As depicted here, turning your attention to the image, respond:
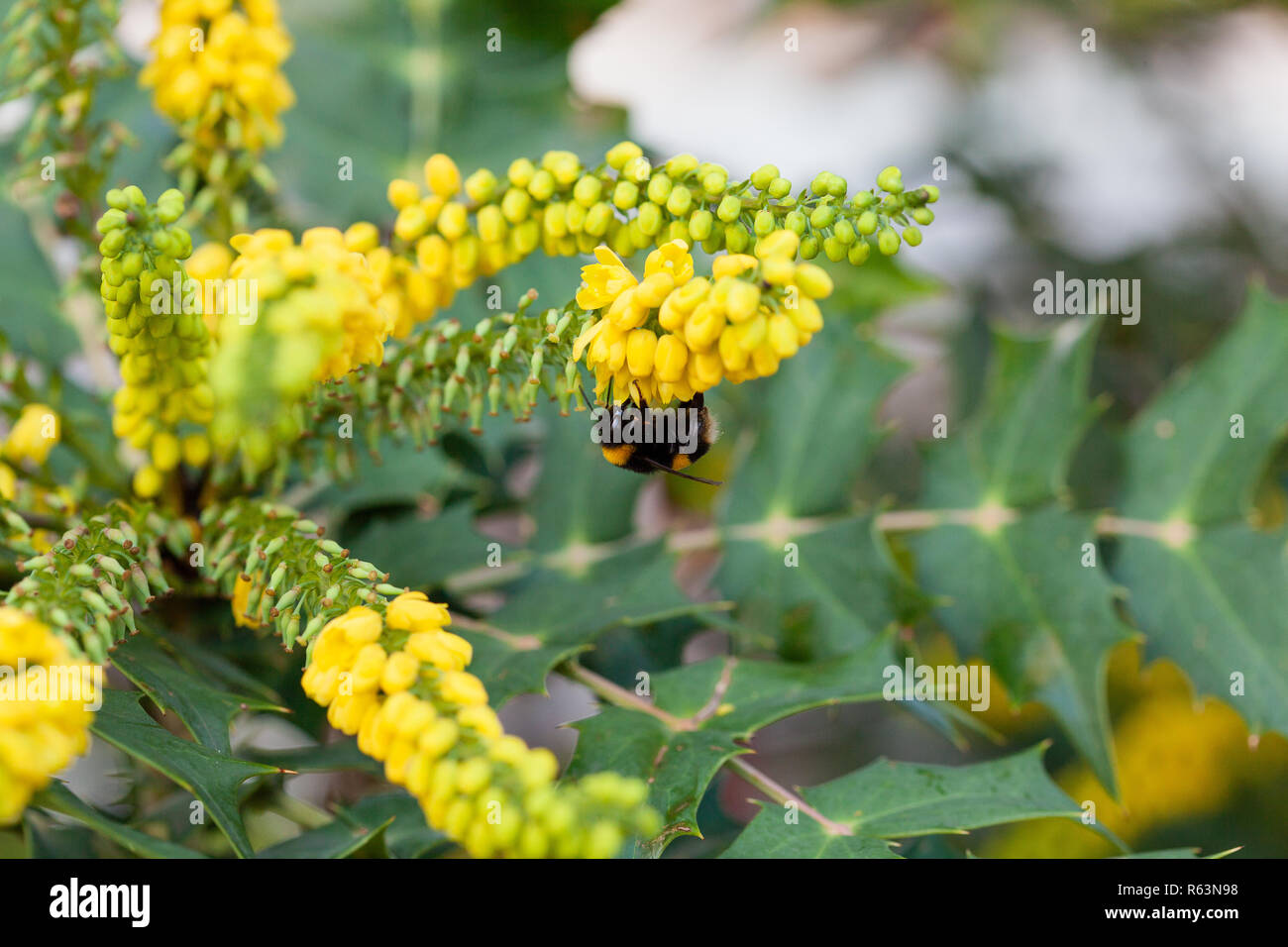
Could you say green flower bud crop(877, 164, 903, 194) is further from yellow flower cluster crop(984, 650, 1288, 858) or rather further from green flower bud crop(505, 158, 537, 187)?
yellow flower cluster crop(984, 650, 1288, 858)

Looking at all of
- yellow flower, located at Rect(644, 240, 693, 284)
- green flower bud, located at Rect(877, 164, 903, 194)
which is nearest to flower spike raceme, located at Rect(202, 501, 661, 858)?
yellow flower, located at Rect(644, 240, 693, 284)

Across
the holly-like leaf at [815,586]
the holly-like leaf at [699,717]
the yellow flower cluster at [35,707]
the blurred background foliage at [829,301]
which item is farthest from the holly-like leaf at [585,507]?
the yellow flower cluster at [35,707]

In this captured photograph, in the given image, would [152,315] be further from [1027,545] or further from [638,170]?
[1027,545]

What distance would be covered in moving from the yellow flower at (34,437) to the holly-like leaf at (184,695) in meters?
0.18

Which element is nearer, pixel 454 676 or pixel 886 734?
pixel 454 676

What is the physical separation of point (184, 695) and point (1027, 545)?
2.56 ft

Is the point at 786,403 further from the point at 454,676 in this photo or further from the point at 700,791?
the point at 454,676

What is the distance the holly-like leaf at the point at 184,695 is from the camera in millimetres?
597

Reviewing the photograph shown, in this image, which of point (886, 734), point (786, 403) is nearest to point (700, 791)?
point (786, 403)

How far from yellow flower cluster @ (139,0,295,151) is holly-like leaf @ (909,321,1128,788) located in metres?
0.72

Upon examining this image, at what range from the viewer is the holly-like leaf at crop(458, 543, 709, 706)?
73 centimetres

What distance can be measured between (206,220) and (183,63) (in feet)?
0.39

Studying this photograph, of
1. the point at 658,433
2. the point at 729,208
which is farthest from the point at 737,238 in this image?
the point at 658,433
